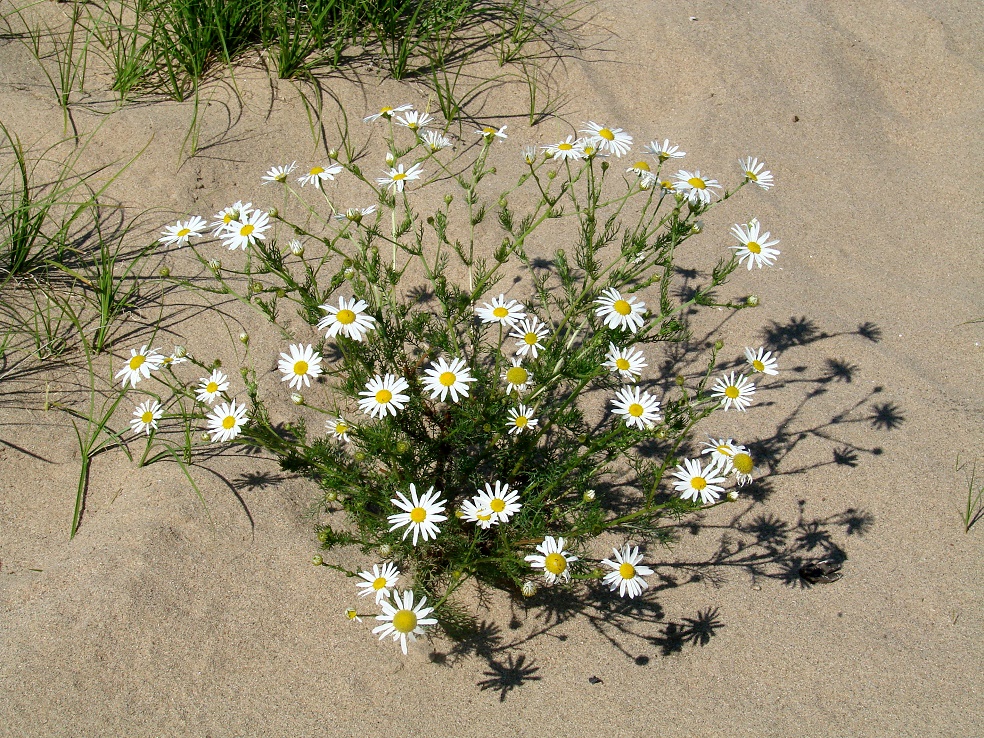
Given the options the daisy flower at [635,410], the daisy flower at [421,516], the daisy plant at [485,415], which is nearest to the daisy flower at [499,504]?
the daisy plant at [485,415]

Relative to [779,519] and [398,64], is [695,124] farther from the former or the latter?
[779,519]

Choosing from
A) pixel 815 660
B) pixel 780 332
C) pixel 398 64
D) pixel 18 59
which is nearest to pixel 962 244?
pixel 780 332

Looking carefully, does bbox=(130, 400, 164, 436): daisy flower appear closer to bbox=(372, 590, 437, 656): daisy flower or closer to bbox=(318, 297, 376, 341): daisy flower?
bbox=(318, 297, 376, 341): daisy flower

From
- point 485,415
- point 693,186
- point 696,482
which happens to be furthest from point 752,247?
point 485,415

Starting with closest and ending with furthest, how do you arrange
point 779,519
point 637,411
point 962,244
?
point 637,411 → point 779,519 → point 962,244

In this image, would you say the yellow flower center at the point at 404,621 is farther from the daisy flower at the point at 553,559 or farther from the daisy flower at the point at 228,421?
the daisy flower at the point at 228,421
